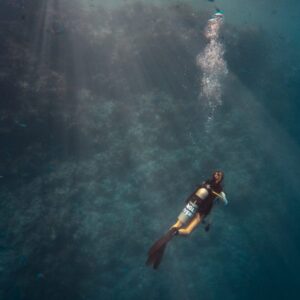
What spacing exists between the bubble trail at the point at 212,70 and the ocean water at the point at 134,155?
78 millimetres

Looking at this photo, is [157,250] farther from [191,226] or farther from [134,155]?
[134,155]

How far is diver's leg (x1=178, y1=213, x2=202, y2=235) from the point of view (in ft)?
21.6

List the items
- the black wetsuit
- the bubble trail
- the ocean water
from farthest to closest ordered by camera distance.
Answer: the bubble trail < the ocean water < the black wetsuit

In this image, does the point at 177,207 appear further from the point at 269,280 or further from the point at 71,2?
the point at 71,2

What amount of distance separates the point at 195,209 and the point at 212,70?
1188 centimetres

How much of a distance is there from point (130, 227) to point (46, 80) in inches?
292

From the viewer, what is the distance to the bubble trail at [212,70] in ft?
51.4

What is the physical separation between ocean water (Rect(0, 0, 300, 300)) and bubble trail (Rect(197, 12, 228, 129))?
0.08 m

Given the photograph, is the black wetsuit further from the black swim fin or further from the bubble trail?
the bubble trail

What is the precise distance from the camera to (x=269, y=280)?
1336 centimetres

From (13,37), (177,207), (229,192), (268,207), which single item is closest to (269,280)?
(268,207)

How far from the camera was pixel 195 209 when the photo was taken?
21.7ft

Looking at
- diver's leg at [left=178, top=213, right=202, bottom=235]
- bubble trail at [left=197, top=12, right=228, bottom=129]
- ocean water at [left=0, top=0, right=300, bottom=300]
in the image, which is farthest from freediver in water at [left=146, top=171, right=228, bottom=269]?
bubble trail at [left=197, top=12, right=228, bottom=129]

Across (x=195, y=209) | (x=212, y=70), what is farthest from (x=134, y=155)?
(x=212, y=70)
